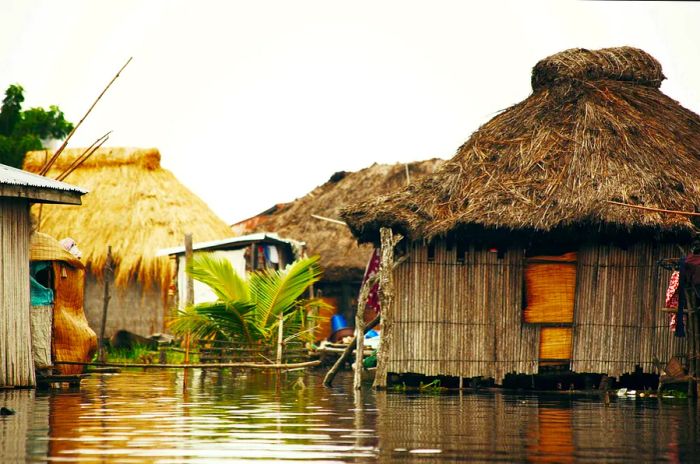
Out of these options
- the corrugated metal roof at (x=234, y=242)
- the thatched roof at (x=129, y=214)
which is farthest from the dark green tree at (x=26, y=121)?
the corrugated metal roof at (x=234, y=242)

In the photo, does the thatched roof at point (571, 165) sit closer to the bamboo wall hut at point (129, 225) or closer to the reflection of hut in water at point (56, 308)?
the reflection of hut in water at point (56, 308)

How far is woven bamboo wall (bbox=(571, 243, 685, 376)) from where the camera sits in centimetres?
1788

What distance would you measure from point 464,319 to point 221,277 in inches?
199

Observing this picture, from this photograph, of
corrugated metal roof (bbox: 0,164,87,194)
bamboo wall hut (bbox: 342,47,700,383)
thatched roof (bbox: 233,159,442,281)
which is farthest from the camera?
thatched roof (bbox: 233,159,442,281)

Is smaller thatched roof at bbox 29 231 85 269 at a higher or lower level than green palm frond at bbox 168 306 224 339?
higher

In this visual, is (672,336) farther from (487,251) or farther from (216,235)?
(216,235)

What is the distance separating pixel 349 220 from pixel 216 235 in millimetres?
13597

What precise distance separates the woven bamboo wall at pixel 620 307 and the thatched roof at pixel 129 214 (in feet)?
46.2

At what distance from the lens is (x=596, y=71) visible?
19688 millimetres

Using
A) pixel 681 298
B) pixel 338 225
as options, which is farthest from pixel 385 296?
pixel 338 225

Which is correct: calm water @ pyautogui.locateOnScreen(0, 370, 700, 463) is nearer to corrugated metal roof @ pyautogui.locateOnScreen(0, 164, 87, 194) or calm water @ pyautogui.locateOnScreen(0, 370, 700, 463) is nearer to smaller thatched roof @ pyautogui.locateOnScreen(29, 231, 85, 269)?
smaller thatched roof @ pyautogui.locateOnScreen(29, 231, 85, 269)

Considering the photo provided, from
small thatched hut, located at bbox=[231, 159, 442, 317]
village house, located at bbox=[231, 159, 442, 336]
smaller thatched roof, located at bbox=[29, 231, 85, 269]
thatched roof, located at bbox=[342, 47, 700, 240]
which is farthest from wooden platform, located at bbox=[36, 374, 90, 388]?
small thatched hut, located at bbox=[231, 159, 442, 317]

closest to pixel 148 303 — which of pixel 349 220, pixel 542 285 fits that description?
pixel 349 220

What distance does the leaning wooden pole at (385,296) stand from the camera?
1769 centimetres
